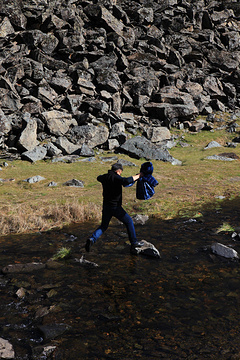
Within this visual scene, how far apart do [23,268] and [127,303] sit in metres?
3.09

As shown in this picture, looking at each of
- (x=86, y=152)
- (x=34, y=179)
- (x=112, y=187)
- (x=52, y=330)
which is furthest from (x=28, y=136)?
(x=52, y=330)

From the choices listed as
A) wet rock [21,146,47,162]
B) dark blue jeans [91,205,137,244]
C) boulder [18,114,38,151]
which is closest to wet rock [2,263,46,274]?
dark blue jeans [91,205,137,244]

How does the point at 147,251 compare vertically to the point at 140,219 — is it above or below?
above

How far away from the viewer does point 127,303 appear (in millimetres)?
5570

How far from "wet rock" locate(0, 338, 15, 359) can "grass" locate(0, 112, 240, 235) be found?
6.78m

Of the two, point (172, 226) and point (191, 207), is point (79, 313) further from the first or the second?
point (191, 207)

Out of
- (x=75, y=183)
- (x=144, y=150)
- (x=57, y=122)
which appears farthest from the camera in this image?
(x=57, y=122)

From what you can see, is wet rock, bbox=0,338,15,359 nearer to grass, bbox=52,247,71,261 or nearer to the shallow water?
the shallow water

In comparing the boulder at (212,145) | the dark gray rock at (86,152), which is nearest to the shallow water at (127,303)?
the dark gray rock at (86,152)

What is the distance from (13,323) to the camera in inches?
195

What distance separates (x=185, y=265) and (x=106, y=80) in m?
A: 37.5

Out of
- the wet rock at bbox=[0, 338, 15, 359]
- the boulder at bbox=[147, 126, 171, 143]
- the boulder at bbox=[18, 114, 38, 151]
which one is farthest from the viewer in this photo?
the boulder at bbox=[147, 126, 171, 143]

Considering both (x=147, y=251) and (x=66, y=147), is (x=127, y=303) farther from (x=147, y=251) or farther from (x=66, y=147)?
(x=66, y=147)

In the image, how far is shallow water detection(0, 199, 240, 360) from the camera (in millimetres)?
4301
